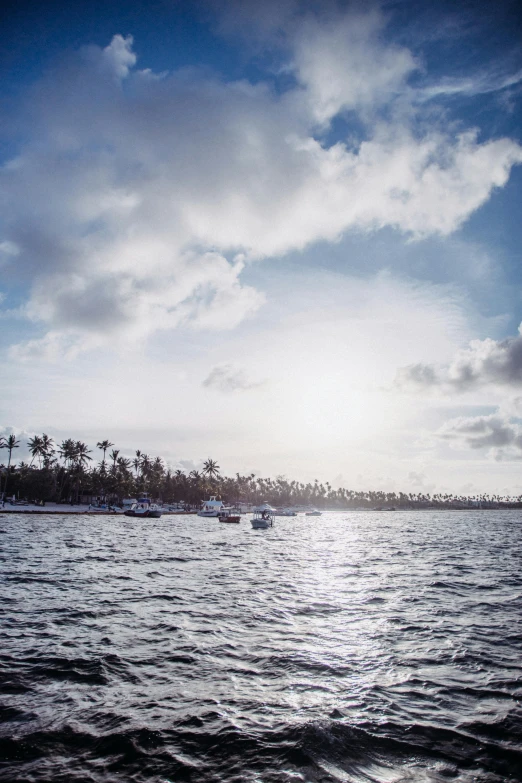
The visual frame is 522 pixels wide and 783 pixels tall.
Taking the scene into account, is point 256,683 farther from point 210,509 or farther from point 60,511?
point 210,509

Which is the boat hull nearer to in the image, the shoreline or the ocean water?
the shoreline

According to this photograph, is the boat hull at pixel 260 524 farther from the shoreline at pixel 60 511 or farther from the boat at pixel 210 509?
the shoreline at pixel 60 511

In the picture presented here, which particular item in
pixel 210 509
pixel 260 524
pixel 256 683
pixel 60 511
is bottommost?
pixel 210 509

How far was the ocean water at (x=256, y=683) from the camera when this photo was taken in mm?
6727

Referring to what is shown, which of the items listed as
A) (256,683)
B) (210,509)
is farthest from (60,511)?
(256,683)

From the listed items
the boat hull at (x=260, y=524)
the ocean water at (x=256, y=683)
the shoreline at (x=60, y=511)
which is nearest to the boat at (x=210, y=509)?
the shoreline at (x=60, y=511)

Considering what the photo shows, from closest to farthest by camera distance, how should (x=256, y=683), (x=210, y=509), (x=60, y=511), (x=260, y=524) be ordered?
1. (x=256, y=683)
2. (x=260, y=524)
3. (x=60, y=511)
4. (x=210, y=509)

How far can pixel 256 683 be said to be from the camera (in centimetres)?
981

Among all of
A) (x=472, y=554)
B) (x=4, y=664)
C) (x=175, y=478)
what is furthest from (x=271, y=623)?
(x=175, y=478)

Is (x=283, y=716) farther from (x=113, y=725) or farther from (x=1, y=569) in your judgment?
(x=1, y=569)

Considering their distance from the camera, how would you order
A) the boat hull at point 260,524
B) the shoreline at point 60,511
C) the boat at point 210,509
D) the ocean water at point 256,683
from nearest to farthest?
1. the ocean water at point 256,683
2. the boat hull at point 260,524
3. the shoreline at point 60,511
4. the boat at point 210,509

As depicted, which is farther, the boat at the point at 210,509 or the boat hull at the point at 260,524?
the boat at the point at 210,509

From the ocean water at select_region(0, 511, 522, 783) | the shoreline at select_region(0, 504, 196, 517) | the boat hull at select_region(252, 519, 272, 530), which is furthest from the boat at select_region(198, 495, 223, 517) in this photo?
the ocean water at select_region(0, 511, 522, 783)

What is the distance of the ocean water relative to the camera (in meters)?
6.73
